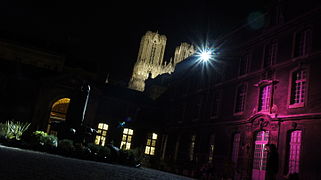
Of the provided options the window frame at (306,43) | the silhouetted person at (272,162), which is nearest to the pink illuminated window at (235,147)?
the silhouetted person at (272,162)

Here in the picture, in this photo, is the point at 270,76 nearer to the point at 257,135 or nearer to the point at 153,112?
the point at 257,135

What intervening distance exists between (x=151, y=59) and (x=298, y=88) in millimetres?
68006

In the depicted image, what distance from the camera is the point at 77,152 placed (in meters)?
15.5

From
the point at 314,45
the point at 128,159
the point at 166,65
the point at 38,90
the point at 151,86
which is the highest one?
the point at 166,65

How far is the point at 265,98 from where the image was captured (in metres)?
19.2

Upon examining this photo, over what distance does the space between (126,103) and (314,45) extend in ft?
A: 73.1

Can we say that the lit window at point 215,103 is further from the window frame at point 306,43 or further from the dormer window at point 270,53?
the window frame at point 306,43

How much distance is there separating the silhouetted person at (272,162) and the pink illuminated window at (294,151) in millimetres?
875

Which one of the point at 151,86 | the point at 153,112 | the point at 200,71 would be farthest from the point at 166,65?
the point at 200,71

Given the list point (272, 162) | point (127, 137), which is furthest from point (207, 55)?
point (272, 162)

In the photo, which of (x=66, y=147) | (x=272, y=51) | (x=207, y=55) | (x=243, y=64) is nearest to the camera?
(x=66, y=147)

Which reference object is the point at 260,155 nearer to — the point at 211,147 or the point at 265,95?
the point at 265,95

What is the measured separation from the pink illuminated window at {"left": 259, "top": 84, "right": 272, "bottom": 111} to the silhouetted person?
3.15m

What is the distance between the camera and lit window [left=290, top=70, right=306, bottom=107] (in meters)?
16.8
